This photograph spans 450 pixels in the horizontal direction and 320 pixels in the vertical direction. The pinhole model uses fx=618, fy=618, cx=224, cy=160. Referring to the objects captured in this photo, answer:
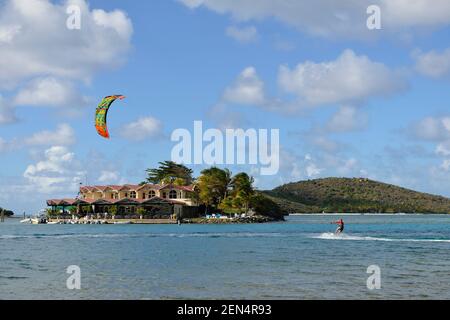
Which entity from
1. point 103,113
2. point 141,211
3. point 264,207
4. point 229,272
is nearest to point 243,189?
point 264,207

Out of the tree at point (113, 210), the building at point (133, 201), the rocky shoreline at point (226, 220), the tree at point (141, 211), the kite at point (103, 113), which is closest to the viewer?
the kite at point (103, 113)

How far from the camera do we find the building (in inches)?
4865

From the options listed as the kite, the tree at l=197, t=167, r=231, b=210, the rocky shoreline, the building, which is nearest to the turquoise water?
the kite

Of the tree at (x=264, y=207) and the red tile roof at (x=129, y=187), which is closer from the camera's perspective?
the red tile roof at (x=129, y=187)

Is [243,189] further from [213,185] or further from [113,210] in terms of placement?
[113,210]

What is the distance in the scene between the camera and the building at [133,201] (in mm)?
123562

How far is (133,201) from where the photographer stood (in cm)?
12338

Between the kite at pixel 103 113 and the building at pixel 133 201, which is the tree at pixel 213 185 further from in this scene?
the kite at pixel 103 113

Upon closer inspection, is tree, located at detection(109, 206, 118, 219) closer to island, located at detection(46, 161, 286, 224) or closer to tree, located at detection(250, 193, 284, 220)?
island, located at detection(46, 161, 286, 224)

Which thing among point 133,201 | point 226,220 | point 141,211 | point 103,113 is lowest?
point 226,220

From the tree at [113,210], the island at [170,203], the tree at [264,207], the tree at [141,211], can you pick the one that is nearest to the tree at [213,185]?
the island at [170,203]

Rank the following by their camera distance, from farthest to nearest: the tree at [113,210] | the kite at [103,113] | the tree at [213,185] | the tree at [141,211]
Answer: the tree at [213,185]
the tree at [113,210]
the tree at [141,211]
the kite at [103,113]
